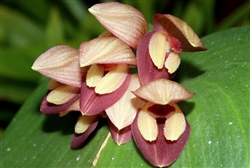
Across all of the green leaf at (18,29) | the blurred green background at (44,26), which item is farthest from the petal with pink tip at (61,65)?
the green leaf at (18,29)

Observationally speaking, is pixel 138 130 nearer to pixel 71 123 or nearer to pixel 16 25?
pixel 71 123

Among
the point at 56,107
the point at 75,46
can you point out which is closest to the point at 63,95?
the point at 56,107

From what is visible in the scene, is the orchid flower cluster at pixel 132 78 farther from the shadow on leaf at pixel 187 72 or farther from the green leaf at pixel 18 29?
the green leaf at pixel 18 29

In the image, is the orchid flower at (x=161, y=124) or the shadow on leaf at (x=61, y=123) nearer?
the orchid flower at (x=161, y=124)

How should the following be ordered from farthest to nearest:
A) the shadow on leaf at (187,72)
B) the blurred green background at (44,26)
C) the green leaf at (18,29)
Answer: the green leaf at (18,29)
the blurred green background at (44,26)
the shadow on leaf at (187,72)

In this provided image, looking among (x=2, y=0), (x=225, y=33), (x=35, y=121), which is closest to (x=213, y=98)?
(x=225, y=33)

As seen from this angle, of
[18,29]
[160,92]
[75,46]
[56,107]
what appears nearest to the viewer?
[160,92]

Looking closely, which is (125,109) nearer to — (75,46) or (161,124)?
(161,124)
